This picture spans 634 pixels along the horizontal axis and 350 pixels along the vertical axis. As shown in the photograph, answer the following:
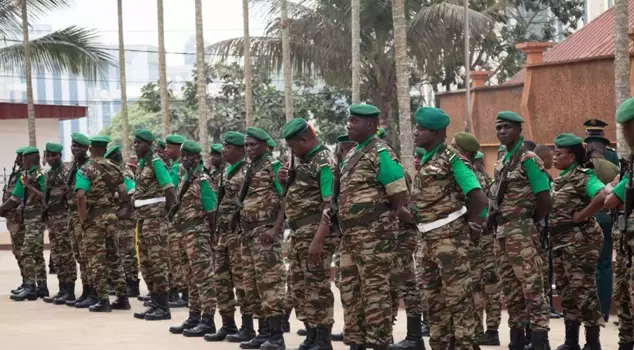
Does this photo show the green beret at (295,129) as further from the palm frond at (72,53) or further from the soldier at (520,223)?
the palm frond at (72,53)

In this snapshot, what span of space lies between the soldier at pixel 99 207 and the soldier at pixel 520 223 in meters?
5.52

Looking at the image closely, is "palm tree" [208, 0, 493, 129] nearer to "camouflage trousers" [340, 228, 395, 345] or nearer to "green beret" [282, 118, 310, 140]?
"green beret" [282, 118, 310, 140]

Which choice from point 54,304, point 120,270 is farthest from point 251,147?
point 54,304

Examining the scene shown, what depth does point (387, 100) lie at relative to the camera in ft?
95.7

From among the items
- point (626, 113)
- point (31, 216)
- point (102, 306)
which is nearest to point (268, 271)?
point (102, 306)

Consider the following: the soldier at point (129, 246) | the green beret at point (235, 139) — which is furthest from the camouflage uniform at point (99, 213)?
the green beret at point (235, 139)

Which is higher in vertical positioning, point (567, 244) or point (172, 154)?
point (172, 154)

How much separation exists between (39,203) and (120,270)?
1988 millimetres

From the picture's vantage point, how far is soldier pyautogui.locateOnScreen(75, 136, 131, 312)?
1255 centimetres

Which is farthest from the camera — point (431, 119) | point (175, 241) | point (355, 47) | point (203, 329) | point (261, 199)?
point (355, 47)

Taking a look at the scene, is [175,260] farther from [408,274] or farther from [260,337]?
[408,274]

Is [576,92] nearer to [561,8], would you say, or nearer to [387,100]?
[387,100]

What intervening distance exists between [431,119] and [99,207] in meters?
5.92

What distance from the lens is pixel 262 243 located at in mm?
9492
